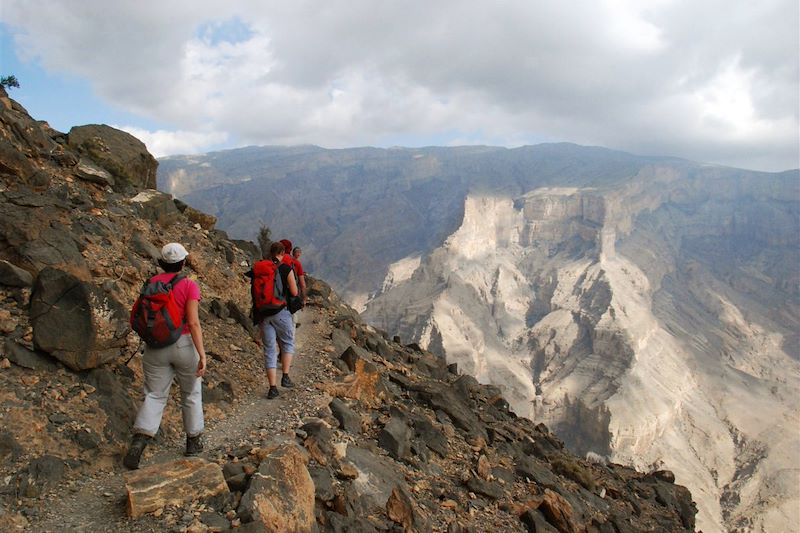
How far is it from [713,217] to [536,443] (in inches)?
8338

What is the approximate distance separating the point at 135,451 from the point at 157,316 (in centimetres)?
145

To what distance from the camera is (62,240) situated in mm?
7379

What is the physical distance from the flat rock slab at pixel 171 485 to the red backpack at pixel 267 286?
9.93 feet

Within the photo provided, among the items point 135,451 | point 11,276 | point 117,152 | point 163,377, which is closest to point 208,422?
point 135,451

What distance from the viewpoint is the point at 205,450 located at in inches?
225

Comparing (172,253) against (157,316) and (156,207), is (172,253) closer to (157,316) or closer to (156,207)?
(157,316)

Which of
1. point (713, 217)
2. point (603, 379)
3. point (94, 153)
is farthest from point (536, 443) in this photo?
point (713, 217)

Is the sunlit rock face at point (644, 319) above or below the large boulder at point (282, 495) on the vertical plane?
below

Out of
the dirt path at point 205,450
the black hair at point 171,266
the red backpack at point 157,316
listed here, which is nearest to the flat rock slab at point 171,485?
the dirt path at point 205,450

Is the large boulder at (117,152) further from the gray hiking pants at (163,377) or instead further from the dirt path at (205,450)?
the gray hiking pants at (163,377)

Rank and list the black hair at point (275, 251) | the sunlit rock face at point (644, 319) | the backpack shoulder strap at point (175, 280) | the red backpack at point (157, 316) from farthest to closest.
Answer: the sunlit rock face at point (644, 319) → the black hair at point (275, 251) → the backpack shoulder strap at point (175, 280) → the red backpack at point (157, 316)

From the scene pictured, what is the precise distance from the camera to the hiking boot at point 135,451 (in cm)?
503

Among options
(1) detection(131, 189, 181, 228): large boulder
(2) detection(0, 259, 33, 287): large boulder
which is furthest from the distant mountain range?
(2) detection(0, 259, 33, 287): large boulder

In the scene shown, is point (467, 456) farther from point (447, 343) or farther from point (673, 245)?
point (673, 245)
